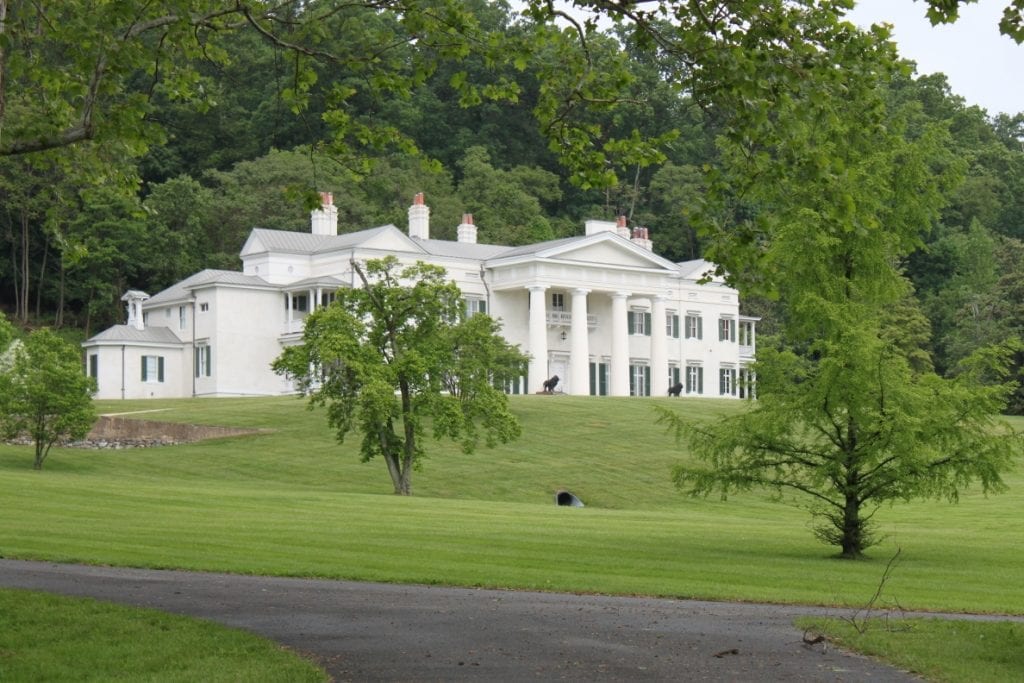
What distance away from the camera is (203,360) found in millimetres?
73312

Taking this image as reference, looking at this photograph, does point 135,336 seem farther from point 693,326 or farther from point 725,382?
point 725,382

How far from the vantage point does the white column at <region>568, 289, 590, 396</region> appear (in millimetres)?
76188

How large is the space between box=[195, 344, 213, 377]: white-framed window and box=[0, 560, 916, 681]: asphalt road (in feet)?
169

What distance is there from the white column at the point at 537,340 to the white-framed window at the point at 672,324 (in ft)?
32.2

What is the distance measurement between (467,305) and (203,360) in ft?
41.0

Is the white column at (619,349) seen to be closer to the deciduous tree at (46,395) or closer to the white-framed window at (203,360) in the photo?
the white-framed window at (203,360)

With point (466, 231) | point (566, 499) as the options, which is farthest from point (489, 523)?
point (466, 231)

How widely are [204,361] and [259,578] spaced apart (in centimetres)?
5336

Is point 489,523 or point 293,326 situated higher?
point 293,326

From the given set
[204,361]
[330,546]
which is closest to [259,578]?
[330,546]

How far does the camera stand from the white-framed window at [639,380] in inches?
3179

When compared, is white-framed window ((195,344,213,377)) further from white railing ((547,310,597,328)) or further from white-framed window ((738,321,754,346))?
white-framed window ((738,321,754,346))

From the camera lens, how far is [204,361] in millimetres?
73250

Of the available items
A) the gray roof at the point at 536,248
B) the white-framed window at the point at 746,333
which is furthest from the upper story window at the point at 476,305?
the white-framed window at the point at 746,333
